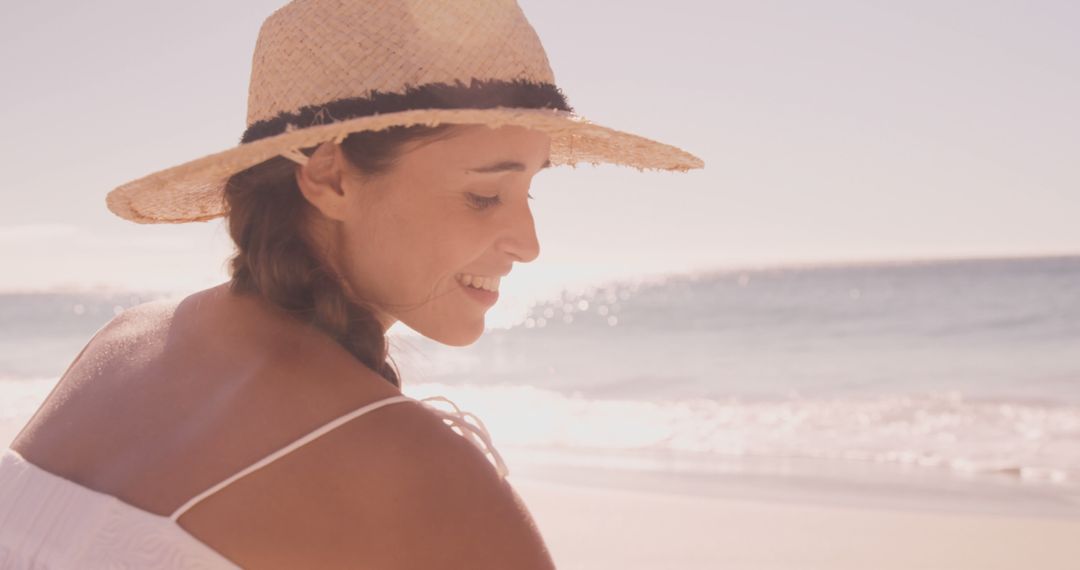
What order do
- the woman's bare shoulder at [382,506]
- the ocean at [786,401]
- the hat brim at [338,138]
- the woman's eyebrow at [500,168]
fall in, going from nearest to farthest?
the woman's bare shoulder at [382,506]
the hat brim at [338,138]
the woman's eyebrow at [500,168]
the ocean at [786,401]

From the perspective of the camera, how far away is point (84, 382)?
1.49m

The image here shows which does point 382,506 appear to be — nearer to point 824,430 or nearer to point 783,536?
point 783,536

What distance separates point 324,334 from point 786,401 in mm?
12510

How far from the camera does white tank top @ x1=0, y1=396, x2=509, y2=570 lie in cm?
121

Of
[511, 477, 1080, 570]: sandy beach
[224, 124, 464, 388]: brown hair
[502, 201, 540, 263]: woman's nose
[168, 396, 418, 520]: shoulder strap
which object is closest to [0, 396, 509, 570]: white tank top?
[168, 396, 418, 520]: shoulder strap

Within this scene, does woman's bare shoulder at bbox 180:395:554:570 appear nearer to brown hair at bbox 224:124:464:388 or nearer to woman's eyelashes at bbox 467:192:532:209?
brown hair at bbox 224:124:464:388

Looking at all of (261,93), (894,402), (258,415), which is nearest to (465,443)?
(258,415)

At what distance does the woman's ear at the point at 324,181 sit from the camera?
1531 millimetres

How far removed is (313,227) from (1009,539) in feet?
18.4

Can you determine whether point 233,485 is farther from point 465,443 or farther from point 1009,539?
point 1009,539

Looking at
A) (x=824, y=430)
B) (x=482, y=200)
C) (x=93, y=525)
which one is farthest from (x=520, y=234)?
(x=824, y=430)

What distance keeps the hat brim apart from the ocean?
0.36 m

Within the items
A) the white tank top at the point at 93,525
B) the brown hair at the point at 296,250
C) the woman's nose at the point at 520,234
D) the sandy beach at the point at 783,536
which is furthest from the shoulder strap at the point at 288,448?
the sandy beach at the point at 783,536

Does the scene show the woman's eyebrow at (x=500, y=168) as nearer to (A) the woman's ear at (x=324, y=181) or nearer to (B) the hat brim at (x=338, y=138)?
(B) the hat brim at (x=338, y=138)
